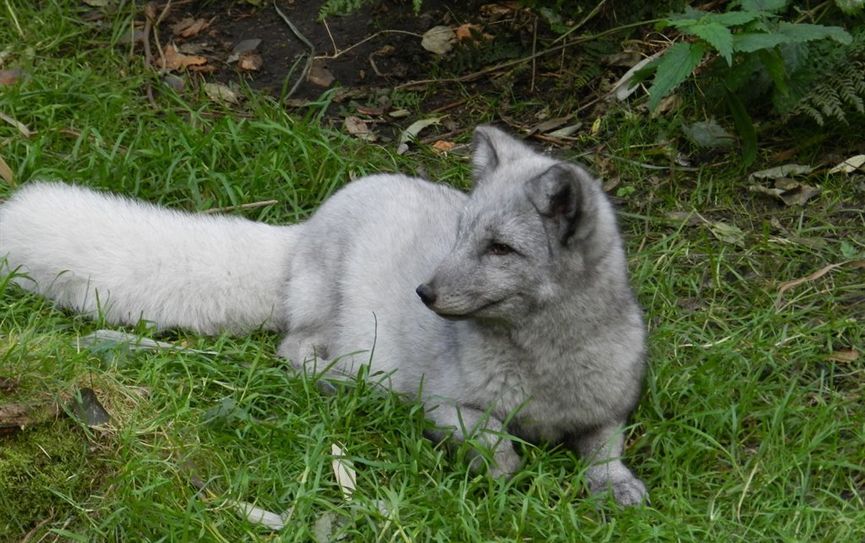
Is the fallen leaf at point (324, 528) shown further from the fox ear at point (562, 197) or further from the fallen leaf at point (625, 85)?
the fallen leaf at point (625, 85)

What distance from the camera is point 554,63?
7469 mm

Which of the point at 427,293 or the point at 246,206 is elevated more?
the point at 427,293

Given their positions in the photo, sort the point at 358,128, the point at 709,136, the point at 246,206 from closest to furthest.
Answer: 1. the point at 246,206
2. the point at 709,136
3. the point at 358,128

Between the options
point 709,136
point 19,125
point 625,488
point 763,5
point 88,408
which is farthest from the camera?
point 19,125

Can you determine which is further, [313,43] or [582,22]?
[313,43]

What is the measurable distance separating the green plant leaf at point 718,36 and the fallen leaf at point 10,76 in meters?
4.12

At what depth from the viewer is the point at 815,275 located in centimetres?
569

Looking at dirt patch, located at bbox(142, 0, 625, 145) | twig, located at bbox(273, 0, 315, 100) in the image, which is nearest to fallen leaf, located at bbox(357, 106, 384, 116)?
dirt patch, located at bbox(142, 0, 625, 145)

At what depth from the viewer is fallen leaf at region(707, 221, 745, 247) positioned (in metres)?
6.02

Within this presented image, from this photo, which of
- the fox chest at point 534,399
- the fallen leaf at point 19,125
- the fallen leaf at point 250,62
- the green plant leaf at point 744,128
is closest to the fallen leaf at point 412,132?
the fallen leaf at point 250,62

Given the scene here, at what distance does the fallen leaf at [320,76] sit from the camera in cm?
753

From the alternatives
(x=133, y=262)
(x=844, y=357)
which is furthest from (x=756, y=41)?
(x=133, y=262)

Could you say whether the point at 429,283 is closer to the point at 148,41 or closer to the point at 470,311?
the point at 470,311

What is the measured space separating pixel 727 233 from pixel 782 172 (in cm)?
61
